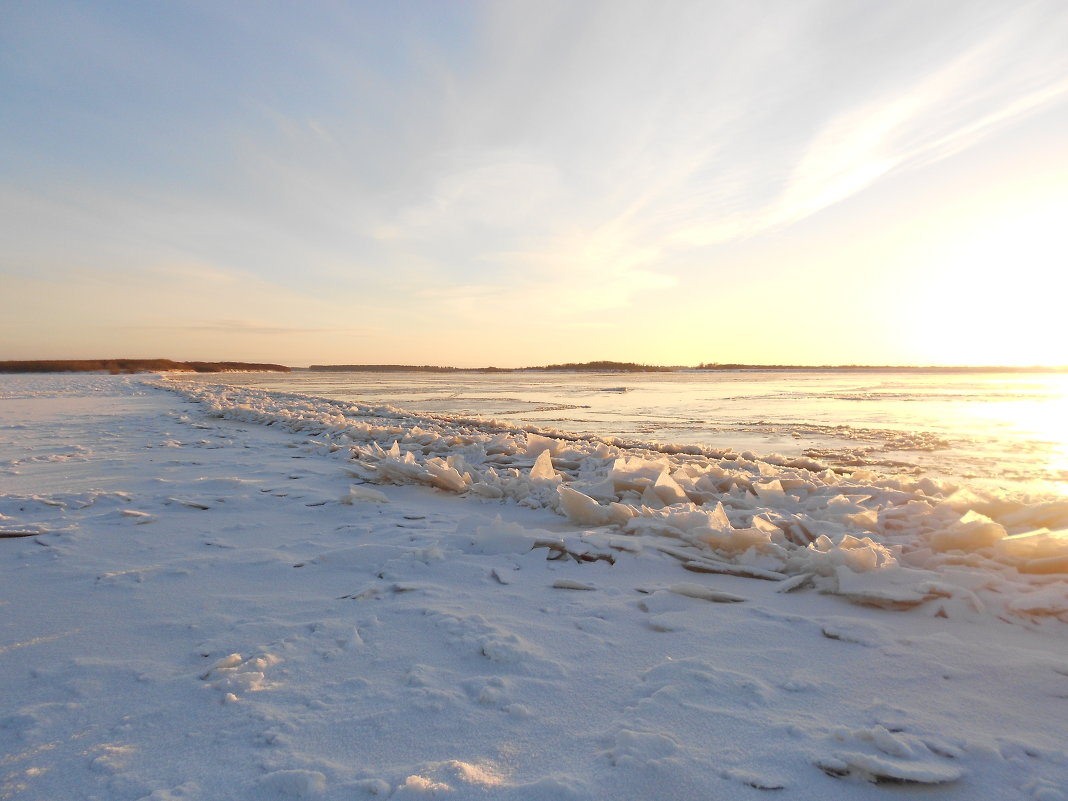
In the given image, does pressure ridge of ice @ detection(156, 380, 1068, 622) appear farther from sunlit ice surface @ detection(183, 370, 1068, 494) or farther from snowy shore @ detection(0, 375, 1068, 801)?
sunlit ice surface @ detection(183, 370, 1068, 494)

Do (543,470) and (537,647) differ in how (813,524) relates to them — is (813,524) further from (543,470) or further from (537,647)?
(537,647)

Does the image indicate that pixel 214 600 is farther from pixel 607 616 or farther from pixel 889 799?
pixel 889 799

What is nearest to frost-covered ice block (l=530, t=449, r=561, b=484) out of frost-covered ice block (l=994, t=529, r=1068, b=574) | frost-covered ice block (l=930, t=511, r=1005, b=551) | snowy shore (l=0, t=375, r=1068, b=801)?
snowy shore (l=0, t=375, r=1068, b=801)

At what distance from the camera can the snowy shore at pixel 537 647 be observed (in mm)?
1043

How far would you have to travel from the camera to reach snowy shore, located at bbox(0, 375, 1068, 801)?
41.1 inches

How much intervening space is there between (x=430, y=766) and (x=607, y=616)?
792mm

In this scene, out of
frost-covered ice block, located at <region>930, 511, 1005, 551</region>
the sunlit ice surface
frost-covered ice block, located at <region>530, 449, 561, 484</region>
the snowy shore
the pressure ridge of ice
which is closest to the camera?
the snowy shore

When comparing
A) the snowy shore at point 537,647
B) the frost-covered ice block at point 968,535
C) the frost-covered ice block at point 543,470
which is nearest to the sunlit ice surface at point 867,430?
the frost-covered ice block at point 968,535

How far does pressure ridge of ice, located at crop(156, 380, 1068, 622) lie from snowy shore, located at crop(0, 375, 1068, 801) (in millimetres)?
15

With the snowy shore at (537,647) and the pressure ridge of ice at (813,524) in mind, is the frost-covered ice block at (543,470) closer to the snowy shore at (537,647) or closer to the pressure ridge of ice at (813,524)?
the pressure ridge of ice at (813,524)

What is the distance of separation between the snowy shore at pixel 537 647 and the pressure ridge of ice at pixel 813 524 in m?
0.01

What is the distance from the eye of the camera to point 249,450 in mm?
5219

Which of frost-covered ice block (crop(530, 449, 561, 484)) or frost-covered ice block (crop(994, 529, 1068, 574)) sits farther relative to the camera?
frost-covered ice block (crop(530, 449, 561, 484))

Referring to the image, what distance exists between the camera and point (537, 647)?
1514 millimetres
